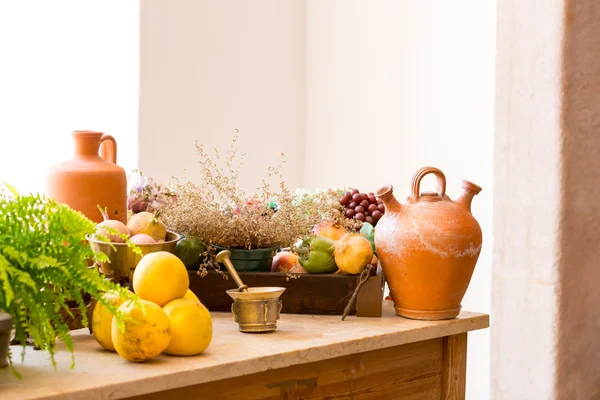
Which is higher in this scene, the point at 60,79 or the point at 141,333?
the point at 60,79

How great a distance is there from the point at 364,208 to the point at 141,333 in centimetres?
124

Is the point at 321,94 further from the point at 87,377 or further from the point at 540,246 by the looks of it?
the point at 87,377

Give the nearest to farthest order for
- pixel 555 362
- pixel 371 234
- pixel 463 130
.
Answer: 1. pixel 371 234
2. pixel 555 362
3. pixel 463 130

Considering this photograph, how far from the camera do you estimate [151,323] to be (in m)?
1.43

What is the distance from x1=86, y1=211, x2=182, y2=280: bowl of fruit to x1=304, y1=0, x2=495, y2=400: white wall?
2.83 meters

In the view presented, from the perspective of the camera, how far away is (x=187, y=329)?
1483 mm

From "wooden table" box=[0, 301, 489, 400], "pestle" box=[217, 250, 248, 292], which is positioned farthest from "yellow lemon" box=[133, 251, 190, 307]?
"pestle" box=[217, 250, 248, 292]

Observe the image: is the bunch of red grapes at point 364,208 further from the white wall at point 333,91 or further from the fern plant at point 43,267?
the white wall at point 333,91

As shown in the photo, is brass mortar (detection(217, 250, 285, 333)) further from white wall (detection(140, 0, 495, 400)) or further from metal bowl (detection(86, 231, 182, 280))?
white wall (detection(140, 0, 495, 400))

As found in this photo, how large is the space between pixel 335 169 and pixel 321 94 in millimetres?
517

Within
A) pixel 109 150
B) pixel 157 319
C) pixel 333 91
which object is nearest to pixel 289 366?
pixel 157 319

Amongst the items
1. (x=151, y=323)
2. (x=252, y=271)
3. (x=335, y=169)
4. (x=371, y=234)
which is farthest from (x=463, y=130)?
(x=151, y=323)

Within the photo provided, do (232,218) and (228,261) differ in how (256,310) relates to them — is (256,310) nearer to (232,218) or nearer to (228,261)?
(228,261)

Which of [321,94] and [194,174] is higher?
[321,94]
